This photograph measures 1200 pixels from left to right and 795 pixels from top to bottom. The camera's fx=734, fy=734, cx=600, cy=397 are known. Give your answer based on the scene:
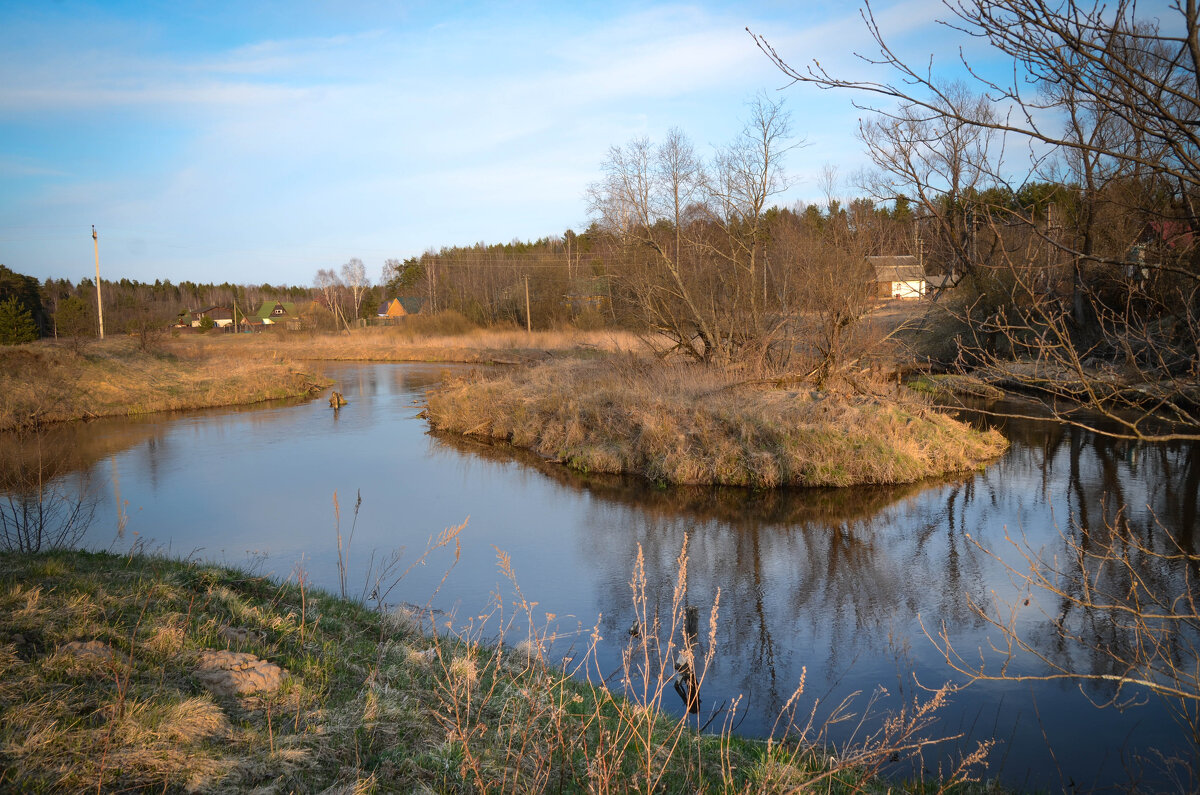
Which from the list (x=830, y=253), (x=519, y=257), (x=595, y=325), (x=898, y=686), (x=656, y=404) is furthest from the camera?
(x=519, y=257)

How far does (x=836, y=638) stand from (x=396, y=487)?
9.35m

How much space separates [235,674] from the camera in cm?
429

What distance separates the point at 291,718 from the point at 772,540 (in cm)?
783

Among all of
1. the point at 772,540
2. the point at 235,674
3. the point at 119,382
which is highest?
the point at 119,382

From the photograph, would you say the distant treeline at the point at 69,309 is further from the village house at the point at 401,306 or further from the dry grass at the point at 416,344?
the village house at the point at 401,306

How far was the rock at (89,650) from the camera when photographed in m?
4.02

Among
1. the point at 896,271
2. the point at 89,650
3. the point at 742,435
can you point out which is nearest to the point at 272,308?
the point at 896,271

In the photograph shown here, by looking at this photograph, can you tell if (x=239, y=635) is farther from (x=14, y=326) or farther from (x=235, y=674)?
(x=14, y=326)

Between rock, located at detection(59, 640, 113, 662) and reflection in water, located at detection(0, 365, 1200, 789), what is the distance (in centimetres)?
405

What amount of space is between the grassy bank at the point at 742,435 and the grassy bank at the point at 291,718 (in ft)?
25.9

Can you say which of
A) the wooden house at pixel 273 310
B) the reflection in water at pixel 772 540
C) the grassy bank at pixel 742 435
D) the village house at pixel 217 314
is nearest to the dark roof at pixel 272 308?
the wooden house at pixel 273 310

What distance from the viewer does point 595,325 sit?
42.1 m

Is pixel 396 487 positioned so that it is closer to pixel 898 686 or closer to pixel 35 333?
pixel 898 686

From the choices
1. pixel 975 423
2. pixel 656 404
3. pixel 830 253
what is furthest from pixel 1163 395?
pixel 975 423
